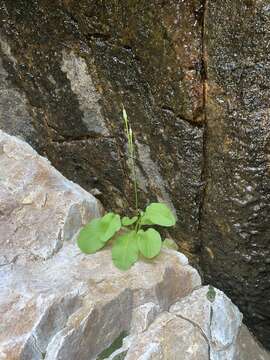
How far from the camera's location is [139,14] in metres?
2.06

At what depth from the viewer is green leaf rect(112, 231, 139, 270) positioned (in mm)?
2248

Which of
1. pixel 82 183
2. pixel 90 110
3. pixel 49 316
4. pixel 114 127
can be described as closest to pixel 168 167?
pixel 114 127

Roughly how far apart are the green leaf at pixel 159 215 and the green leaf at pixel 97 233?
6.3 inches

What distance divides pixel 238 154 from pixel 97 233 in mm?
810

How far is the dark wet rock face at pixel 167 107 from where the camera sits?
6.51ft

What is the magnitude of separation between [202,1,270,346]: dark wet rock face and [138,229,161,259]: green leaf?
33 centimetres

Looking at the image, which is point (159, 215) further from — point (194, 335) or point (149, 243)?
point (194, 335)

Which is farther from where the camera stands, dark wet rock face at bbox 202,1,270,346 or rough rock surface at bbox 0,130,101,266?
rough rock surface at bbox 0,130,101,266

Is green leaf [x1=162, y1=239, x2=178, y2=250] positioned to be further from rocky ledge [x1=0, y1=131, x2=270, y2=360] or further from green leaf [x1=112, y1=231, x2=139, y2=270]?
green leaf [x1=112, y1=231, x2=139, y2=270]

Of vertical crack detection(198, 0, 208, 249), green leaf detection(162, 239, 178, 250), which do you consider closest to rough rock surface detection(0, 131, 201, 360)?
green leaf detection(162, 239, 178, 250)

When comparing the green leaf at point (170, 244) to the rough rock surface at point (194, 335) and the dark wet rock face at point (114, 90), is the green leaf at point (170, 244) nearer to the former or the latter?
the dark wet rock face at point (114, 90)

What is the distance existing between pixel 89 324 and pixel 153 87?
113 cm

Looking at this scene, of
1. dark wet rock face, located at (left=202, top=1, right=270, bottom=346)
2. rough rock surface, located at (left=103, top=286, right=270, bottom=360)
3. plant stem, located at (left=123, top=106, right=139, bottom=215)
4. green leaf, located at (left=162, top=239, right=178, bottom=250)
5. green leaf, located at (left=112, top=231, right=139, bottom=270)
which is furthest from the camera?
green leaf, located at (left=162, top=239, right=178, bottom=250)

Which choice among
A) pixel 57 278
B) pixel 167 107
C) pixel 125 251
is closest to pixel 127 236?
pixel 125 251
